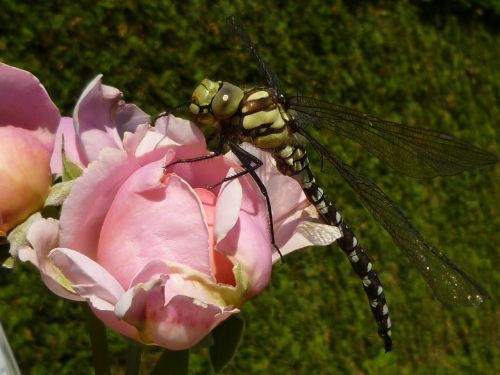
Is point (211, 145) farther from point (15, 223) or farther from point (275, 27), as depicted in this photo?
point (275, 27)

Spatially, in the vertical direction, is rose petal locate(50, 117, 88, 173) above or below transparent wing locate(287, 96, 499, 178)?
above

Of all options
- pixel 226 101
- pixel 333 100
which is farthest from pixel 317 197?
pixel 333 100

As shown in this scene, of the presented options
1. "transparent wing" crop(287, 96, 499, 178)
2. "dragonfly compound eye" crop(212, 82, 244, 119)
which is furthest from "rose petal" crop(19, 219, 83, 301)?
"transparent wing" crop(287, 96, 499, 178)

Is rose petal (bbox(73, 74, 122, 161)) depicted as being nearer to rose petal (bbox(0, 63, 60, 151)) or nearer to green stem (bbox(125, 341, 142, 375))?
rose petal (bbox(0, 63, 60, 151))

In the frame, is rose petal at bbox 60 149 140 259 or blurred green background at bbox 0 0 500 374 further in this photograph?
blurred green background at bbox 0 0 500 374

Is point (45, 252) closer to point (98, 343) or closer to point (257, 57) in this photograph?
point (98, 343)

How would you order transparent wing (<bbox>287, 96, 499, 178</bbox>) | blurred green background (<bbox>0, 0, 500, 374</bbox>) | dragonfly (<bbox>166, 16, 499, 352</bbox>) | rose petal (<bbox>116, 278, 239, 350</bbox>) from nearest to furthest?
1. rose petal (<bbox>116, 278, 239, 350</bbox>)
2. dragonfly (<bbox>166, 16, 499, 352</bbox>)
3. transparent wing (<bbox>287, 96, 499, 178</bbox>)
4. blurred green background (<bbox>0, 0, 500, 374</bbox>)
